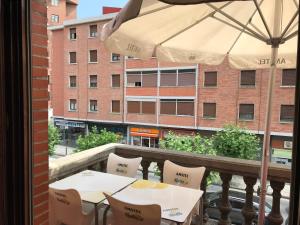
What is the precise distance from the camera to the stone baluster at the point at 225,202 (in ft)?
7.11

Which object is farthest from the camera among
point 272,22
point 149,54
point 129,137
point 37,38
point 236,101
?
point 129,137

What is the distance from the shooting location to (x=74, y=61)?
53.9 ft

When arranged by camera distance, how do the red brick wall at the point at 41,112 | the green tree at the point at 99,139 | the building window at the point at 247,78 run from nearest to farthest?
the red brick wall at the point at 41,112
the green tree at the point at 99,139
the building window at the point at 247,78

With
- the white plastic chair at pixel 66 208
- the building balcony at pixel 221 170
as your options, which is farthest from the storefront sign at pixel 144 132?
the white plastic chair at pixel 66 208

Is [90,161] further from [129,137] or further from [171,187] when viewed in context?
[129,137]

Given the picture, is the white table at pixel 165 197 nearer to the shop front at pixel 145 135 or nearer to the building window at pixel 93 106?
the shop front at pixel 145 135

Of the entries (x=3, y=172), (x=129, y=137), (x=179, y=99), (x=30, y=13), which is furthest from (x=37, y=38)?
(x=129, y=137)

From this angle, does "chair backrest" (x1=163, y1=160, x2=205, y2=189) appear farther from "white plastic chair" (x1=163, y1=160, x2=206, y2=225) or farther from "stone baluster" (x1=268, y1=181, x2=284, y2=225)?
"stone baluster" (x1=268, y1=181, x2=284, y2=225)

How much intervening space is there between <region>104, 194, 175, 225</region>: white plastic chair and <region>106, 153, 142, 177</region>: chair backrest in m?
0.80

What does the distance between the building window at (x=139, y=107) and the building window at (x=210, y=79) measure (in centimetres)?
340

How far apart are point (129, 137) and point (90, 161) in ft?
45.6

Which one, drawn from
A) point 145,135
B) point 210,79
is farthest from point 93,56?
point 210,79

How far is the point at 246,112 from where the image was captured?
11.5m

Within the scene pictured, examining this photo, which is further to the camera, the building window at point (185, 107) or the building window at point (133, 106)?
the building window at point (133, 106)
